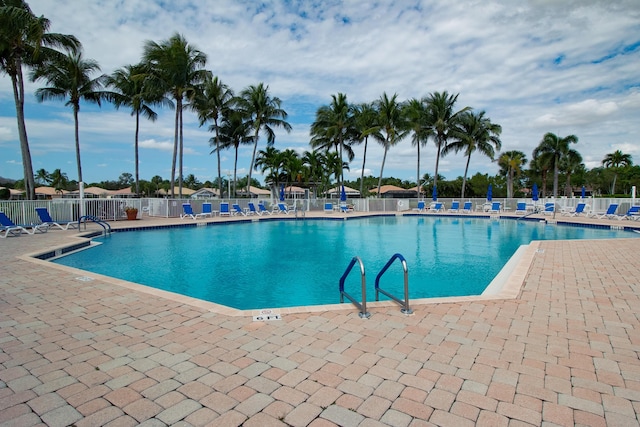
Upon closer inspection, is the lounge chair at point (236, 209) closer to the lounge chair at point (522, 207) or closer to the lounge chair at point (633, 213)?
the lounge chair at point (522, 207)

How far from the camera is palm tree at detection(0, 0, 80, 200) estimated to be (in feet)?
46.4

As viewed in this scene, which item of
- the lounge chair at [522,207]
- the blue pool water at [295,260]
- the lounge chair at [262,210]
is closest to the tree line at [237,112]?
the lounge chair at [262,210]

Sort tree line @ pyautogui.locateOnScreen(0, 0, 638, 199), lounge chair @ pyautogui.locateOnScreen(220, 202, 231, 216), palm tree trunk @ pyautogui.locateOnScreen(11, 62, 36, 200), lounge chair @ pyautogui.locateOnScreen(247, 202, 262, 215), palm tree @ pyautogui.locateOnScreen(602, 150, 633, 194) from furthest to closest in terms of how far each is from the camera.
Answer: palm tree @ pyautogui.locateOnScreen(602, 150, 633, 194) < lounge chair @ pyautogui.locateOnScreen(247, 202, 262, 215) < lounge chair @ pyautogui.locateOnScreen(220, 202, 231, 216) < tree line @ pyautogui.locateOnScreen(0, 0, 638, 199) < palm tree trunk @ pyautogui.locateOnScreen(11, 62, 36, 200)

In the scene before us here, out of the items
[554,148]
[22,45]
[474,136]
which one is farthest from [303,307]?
[554,148]

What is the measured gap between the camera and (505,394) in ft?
7.39

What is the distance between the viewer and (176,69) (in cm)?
2150

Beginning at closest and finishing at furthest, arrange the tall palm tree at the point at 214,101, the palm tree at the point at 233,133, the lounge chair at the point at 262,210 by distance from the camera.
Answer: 1. the lounge chair at the point at 262,210
2. the tall palm tree at the point at 214,101
3. the palm tree at the point at 233,133

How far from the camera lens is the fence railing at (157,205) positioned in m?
12.9

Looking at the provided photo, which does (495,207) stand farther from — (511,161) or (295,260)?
(511,161)

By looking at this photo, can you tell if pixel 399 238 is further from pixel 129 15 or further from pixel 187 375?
pixel 129 15

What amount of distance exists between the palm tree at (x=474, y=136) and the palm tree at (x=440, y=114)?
2.72 feet

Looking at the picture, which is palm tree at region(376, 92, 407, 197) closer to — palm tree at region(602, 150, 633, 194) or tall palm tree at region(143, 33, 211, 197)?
tall palm tree at region(143, 33, 211, 197)

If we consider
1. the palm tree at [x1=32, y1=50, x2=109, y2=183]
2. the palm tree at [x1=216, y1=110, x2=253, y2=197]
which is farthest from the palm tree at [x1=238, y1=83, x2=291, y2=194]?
the palm tree at [x1=32, y1=50, x2=109, y2=183]

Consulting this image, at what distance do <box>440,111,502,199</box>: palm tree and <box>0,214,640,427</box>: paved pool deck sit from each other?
30359 millimetres
